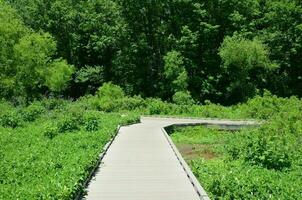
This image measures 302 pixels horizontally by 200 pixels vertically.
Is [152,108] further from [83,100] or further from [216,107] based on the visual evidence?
[83,100]

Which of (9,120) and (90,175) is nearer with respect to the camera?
(90,175)

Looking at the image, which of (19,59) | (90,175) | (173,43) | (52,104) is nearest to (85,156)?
(90,175)

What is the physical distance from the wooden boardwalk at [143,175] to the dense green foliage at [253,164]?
0.52 metres

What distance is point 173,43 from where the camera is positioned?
187 ft

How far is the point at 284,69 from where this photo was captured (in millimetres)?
59812

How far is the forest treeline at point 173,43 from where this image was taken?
54.9 meters

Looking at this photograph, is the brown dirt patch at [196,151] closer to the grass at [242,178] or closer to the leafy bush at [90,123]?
the grass at [242,178]

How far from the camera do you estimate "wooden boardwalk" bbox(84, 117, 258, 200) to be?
1159 centimetres

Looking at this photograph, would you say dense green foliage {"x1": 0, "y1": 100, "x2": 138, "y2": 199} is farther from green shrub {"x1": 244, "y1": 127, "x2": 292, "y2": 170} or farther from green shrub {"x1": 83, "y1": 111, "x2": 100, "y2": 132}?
green shrub {"x1": 244, "y1": 127, "x2": 292, "y2": 170}

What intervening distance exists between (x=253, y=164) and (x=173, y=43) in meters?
42.1

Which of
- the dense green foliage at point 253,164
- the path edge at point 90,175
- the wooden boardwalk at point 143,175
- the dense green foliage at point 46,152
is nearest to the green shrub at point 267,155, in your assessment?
the dense green foliage at point 253,164

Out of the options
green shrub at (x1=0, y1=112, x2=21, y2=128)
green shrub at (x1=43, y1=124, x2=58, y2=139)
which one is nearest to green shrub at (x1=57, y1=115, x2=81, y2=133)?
green shrub at (x1=43, y1=124, x2=58, y2=139)

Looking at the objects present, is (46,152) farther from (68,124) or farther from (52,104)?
(52,104)

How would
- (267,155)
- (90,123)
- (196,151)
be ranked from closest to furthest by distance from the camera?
(267,155)
(196,151)
(90,123)
